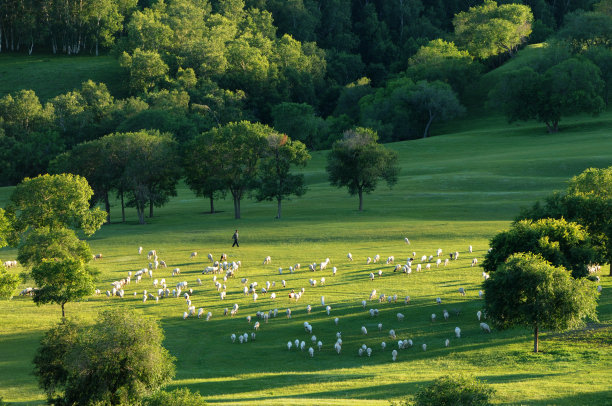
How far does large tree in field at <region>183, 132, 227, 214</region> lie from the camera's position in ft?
306

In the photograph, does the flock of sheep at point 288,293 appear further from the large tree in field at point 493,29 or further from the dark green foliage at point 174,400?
the large tree in field at point 493,29

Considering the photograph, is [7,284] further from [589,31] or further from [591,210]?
[589,31]

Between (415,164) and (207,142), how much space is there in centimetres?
3791

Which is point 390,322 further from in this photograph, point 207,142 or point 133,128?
point 133,128

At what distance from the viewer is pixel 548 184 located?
94375mm

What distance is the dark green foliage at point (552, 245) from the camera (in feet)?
147

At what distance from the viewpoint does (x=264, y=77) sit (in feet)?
570

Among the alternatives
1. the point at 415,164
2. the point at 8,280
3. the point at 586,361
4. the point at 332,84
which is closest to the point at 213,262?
the point at 8,280

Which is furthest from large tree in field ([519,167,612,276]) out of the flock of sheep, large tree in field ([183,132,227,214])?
large tree in field ([183,132,227,214])

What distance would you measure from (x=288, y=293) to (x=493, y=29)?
441ft

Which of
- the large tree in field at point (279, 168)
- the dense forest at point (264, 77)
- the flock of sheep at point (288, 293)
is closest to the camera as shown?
the flock of sheep at point (288, 293)

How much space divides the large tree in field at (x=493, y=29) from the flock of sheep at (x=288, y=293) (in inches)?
4662

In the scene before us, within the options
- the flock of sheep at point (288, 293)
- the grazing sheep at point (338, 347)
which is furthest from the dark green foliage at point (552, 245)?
the grazing sheep at point (338, 347)

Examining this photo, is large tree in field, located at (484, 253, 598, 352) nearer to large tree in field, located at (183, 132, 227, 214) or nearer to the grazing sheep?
the grazing sheep
